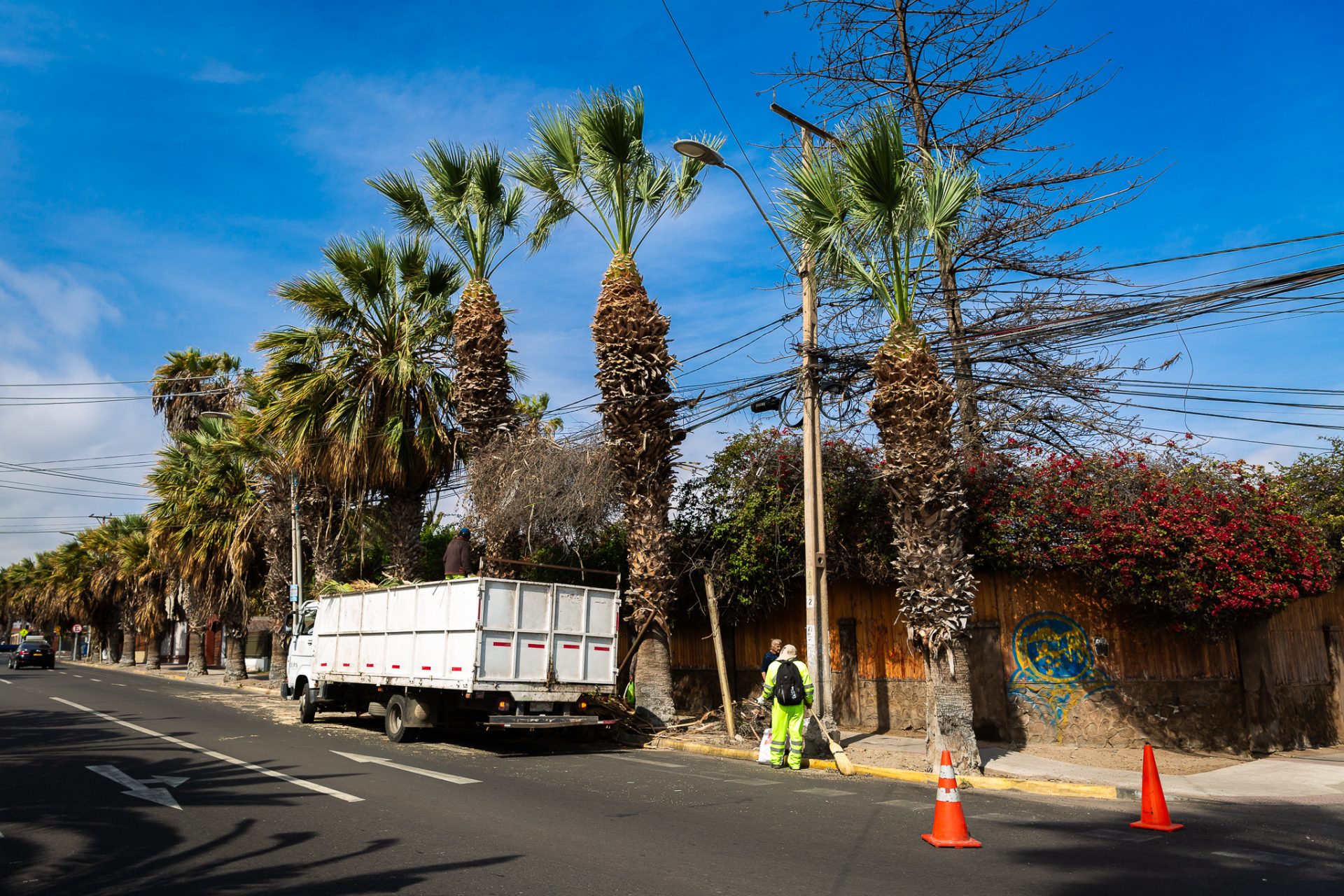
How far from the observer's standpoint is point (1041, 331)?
12398 millimetres

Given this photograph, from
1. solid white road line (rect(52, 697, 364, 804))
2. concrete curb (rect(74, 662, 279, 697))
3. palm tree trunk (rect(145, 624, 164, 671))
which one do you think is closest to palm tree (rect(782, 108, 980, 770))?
solid white road line (rect(52, 697, 364, 804))

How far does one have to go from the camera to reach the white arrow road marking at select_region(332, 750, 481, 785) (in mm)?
10227

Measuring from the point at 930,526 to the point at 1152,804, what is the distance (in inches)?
165

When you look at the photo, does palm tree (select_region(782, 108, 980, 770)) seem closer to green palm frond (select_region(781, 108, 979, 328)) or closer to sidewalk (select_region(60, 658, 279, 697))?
green palm frond (select_region(781, 108, 979, 328))

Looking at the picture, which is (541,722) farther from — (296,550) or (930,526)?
(296,550)

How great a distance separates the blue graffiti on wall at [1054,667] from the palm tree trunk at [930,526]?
105 inches

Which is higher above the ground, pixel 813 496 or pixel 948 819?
pixel 813 496

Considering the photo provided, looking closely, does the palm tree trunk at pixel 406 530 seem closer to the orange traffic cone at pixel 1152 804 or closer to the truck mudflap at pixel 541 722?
the truck mudflap at pixel 541 722

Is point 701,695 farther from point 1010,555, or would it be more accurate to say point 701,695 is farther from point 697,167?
point 697,167

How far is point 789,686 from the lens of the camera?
11.7 m

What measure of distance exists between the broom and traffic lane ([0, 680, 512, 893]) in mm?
5900

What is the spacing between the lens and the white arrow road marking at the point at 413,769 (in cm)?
1023

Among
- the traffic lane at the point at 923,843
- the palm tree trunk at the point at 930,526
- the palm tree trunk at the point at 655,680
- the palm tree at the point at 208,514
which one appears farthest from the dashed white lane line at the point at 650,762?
the palm tree at the point at 208,514

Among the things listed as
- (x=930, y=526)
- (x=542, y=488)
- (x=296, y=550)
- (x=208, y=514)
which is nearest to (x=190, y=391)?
(x=208, y=514)
